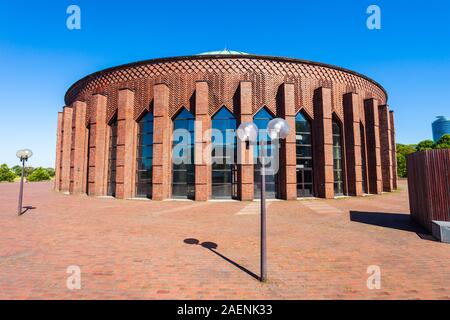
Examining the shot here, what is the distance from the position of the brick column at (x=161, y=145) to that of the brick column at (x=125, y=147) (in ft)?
9.79

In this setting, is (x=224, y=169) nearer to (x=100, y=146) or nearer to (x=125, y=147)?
(x=125, y=147)

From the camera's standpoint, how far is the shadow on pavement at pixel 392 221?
8.70 metres

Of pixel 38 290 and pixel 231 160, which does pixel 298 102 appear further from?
pixel 38 290

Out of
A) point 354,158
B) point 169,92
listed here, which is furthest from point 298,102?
point 169,92

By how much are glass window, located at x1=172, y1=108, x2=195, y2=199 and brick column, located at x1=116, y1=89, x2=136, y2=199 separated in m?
4.08

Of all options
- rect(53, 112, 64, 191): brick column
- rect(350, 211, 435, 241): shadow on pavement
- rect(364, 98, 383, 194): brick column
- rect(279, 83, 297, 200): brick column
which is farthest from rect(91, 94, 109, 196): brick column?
rect(364, 98, 383, 194): brick column

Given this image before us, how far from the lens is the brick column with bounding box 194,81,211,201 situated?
59.2 ft

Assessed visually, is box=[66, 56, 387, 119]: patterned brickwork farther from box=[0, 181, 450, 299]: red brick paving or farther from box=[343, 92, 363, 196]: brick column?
box=[0, 181, 450, 299]: red brick paving

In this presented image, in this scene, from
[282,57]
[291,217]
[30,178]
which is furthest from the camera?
[30,178]

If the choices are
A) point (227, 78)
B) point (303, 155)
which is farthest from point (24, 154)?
point (303, 155)

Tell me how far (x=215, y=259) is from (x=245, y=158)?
41.0 ft

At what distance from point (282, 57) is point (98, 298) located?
21.4 meters
